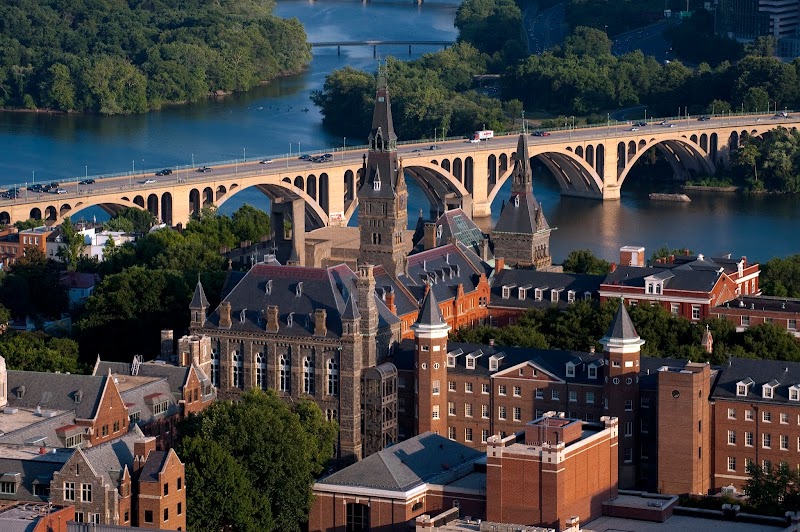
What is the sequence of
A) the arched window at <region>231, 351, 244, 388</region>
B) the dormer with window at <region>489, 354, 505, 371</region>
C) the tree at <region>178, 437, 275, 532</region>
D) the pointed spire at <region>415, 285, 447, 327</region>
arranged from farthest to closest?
the arched window at <region>231, 351, 244, 388</region>
the dormer with window at <region>489, 354, 505, 371</region>
the pointed spire at <region>415, 285, 447, 327</region>
the tree at <region>178, 437, 275, 532</region>

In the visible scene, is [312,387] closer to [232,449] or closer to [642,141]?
[232,449]

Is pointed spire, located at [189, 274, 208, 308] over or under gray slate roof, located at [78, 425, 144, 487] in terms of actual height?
over

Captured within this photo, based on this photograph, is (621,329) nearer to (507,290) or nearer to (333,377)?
(333,377)

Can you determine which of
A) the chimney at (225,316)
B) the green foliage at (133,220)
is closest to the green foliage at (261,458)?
the chimney at (225,316)

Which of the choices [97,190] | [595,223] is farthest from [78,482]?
[595,223]

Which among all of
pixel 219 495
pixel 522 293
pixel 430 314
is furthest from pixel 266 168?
pixel 219 495

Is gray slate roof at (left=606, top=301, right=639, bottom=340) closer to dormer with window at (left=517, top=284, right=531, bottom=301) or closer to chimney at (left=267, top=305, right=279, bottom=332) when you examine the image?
chimney at (left=267, top=305, right=279, bottom=332)

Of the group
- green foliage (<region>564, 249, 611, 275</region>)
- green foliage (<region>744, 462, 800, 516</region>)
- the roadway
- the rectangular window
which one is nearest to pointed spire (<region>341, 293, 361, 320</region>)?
green foliage (<region>744, 462, 800, 516</region>)
